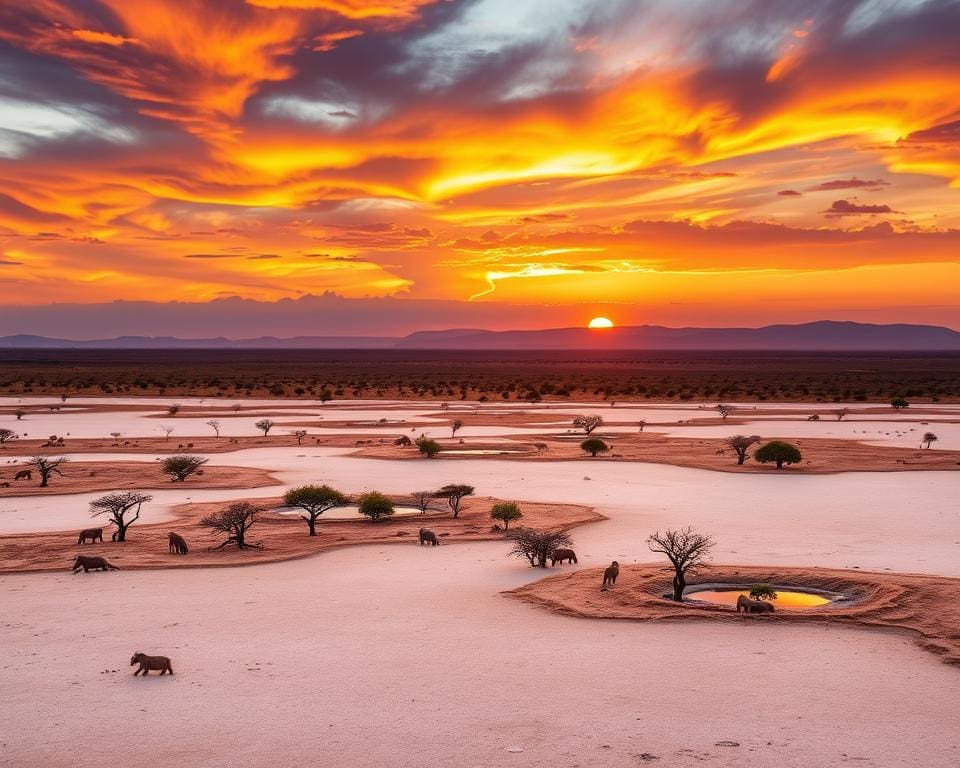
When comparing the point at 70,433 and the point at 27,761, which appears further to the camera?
the point at 70,433

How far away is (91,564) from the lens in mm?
23500

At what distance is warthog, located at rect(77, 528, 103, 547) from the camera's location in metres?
27.0

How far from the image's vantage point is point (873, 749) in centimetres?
1277

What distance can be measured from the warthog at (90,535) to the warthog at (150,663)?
12.6 m

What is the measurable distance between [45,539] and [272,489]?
472 inches

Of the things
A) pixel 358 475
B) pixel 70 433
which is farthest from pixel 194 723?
pixel 70 433

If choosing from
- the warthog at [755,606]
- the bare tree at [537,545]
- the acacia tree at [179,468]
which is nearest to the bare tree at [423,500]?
the bare tree at [537,545]

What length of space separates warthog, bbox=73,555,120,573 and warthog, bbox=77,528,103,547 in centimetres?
326

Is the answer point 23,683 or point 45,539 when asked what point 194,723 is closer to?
point 23,683

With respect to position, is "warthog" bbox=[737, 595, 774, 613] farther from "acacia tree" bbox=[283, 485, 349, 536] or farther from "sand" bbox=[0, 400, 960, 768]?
"acacia tree" bbox=[283, 485, 349, 536]

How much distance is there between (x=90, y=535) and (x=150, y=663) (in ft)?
44.1

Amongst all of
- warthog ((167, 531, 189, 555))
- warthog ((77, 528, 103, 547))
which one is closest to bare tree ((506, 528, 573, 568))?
warthog ((167, 531, 189, 555))

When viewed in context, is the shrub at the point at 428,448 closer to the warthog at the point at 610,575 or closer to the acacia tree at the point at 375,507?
the acacia tree at the point at 375,507

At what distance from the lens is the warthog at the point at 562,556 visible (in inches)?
967
